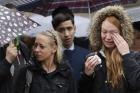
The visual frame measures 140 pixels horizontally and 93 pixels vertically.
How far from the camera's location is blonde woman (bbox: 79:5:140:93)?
16.1ft

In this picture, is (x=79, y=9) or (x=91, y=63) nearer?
(x=91, y=63)

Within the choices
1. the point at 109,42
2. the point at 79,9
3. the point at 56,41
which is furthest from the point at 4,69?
the point at 79,9

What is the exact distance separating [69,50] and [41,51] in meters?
0.66

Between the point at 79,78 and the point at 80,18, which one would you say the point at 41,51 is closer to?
the point at 79,78

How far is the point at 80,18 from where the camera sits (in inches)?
334

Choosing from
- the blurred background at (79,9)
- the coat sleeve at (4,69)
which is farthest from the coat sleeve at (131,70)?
the coat sleeve at (4,69)

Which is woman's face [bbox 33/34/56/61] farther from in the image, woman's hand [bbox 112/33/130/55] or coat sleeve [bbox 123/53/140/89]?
coat sleeve [bbox 123/53/140/89]

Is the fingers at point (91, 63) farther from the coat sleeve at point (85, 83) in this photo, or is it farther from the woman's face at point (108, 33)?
the woman's face at point (108, 33)

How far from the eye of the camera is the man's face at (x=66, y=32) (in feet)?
19.0

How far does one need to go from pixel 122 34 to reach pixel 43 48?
2.67ft

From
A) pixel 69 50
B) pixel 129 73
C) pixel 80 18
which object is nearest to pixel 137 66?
pixel 129 73

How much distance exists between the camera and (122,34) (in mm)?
5145

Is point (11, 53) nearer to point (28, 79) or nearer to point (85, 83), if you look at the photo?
point (28, 79)

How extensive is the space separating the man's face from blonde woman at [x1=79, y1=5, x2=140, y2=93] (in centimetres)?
53
